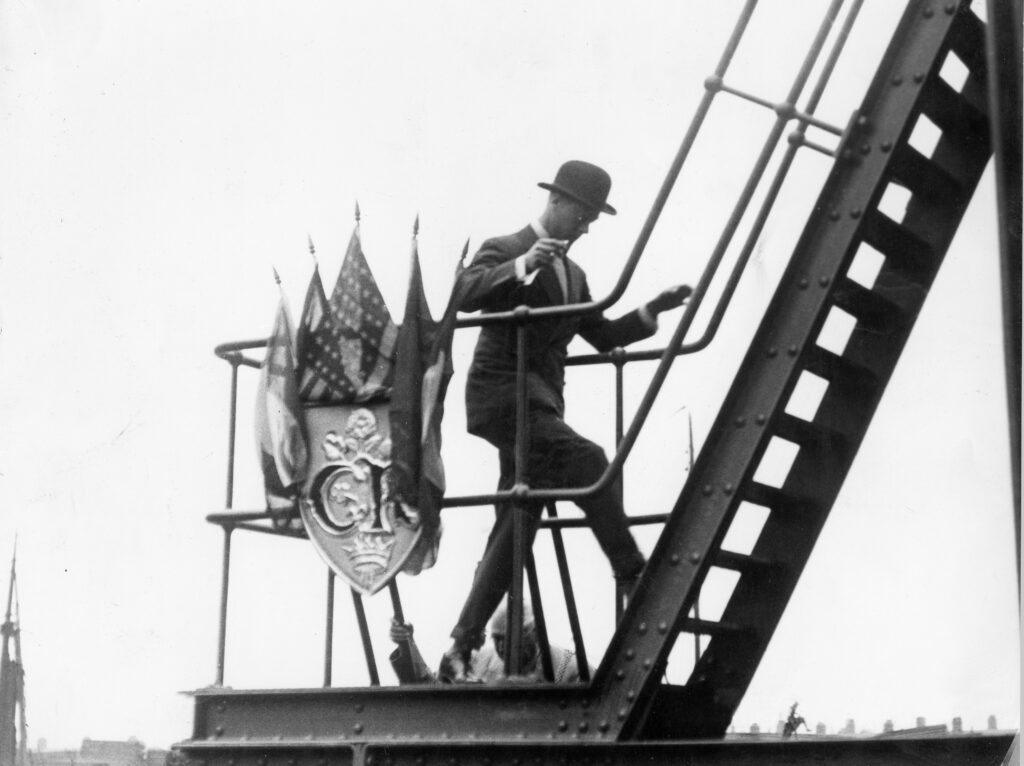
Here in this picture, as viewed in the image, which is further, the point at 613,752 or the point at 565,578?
the point at 565,578

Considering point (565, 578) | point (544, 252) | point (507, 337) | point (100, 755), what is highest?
point (544, 252)

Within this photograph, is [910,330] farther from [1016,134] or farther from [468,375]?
[468,375]

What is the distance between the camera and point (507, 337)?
5.64 metres

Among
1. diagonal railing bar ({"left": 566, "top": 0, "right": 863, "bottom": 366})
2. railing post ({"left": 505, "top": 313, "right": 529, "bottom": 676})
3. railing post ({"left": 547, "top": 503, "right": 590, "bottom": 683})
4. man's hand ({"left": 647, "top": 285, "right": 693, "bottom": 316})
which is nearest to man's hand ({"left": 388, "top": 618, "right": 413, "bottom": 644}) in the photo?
railing post ({"left": 505, "top": 313, "right": 529, "bottom": 676})

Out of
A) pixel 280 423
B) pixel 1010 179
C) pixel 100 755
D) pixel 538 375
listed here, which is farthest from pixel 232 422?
pixel 100 755

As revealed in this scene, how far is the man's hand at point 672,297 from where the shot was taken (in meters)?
5.70

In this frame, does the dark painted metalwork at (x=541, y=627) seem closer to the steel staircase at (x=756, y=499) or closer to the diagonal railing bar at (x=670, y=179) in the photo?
the steel staircase at (x=756, y=499)

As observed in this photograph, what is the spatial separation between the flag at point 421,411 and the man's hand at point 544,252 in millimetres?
363

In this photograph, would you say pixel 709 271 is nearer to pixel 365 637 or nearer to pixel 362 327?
pixel 362 327

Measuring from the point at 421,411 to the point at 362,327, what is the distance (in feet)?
1.84

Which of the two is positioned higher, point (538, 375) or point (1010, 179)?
point (1010, 179)

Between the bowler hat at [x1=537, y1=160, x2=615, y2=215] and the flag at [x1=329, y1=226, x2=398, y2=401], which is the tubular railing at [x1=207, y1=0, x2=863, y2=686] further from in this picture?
the bowler hat at [x1=537, y1=160, x2=615, y2=215]

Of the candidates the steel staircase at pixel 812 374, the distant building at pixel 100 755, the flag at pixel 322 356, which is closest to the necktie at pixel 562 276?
the flag at pixel 322 356

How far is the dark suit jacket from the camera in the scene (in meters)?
5.45
